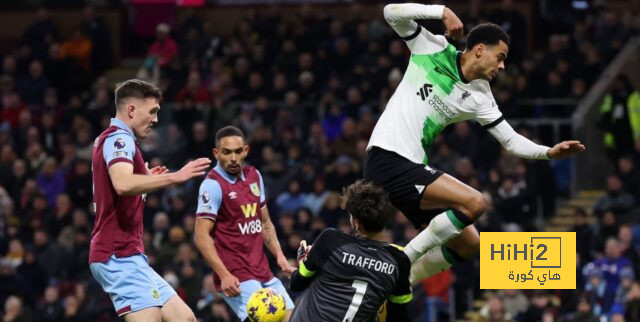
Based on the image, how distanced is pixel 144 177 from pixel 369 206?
5.30ft

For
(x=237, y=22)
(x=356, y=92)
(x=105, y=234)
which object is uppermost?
(x=237, y=22)

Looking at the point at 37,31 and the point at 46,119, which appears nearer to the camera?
the point at 46,119

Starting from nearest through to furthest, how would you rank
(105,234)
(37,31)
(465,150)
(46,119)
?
(105,234) → (465,150) → (46,119) → (37,31)

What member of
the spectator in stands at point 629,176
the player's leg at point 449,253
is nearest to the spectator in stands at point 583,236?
the spectator in stands at point 629,176

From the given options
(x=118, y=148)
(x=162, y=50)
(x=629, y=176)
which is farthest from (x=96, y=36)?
(x=118, y=148)

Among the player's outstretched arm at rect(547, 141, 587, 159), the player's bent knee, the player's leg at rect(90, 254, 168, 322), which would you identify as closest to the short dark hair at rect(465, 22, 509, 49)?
the player's outstretched arm at rect(547, 141, 587, 159)

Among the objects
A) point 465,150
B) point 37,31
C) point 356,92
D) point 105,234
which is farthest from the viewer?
point 37,31

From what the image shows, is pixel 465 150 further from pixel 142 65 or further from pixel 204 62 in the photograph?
pixel 142 65

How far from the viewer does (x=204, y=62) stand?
23.7 meters

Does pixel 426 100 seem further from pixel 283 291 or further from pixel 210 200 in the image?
pixel 283 291

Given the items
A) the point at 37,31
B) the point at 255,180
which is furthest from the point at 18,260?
the point at 255,180

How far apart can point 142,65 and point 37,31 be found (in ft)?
7.05

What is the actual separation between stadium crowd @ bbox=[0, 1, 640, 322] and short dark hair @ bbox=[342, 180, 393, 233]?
25.0ft

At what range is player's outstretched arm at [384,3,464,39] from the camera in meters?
9.70
